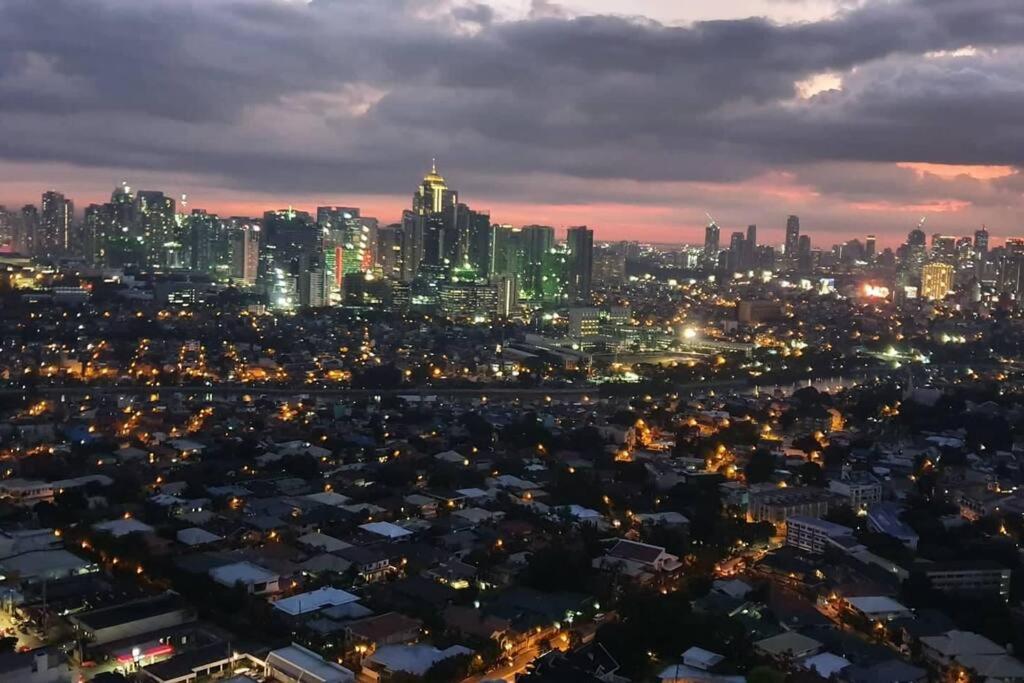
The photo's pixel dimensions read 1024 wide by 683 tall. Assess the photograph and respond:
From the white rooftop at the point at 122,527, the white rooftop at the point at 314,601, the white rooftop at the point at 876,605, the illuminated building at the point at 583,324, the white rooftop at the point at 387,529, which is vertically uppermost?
the illuminated building at the point at 583,324

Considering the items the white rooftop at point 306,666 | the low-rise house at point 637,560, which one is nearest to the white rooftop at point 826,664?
the low-rise house at point 637,560

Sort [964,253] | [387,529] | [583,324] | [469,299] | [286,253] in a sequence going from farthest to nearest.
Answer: [964,253] → [286,253] → [469,299] → [583,324] → [387,529]

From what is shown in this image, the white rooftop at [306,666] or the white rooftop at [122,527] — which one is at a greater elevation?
the white rooftop at [122,527]

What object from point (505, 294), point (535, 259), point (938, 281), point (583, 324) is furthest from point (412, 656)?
point (938, 281)

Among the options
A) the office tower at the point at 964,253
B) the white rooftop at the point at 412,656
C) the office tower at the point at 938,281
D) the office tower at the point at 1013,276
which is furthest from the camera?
the office tower at the point at 964,253

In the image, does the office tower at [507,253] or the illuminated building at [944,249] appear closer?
the office tower at [507,253]

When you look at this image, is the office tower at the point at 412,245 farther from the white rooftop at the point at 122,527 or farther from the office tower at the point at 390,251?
the white rooftop at the point at 122,527

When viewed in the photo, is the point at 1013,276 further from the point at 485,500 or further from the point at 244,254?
the point at 485,500

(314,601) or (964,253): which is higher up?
(964,253)
